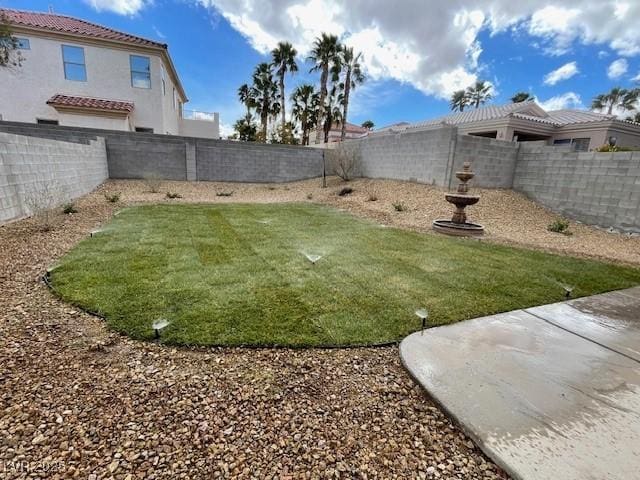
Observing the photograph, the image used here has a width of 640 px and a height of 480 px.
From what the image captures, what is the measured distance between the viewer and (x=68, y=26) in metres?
15.6

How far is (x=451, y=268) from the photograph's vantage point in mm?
4816

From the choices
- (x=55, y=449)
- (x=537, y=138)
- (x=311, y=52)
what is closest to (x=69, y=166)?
(x=55, y=449)

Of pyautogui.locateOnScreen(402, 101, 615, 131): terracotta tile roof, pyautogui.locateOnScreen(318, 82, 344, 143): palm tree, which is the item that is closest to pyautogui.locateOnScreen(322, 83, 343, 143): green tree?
pyautogui.locateOnScreen(318, 82, 344, 143): palm tree

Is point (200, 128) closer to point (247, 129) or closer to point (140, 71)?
point (140, 71)

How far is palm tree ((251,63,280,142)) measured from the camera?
91.9 ft

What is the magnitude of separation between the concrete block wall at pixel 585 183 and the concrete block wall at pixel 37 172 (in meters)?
12.7

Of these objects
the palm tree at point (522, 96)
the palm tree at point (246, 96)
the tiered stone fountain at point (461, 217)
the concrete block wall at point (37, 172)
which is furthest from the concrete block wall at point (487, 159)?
the palm tree at point (522, 96)

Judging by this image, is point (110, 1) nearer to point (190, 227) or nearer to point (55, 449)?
point (190, 227)

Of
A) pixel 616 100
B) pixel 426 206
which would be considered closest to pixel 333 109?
pixel 426 206

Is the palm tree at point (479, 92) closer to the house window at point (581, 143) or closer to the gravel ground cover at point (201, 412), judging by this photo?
Result: the house window at point (581, 143)

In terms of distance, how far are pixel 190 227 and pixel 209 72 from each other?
20582mm

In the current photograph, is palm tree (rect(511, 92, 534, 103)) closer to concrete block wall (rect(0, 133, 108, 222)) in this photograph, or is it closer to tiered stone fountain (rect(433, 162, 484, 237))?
tiered stone fountain (rect(433, 162, 484, 237))

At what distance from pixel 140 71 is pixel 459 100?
41.0 metres

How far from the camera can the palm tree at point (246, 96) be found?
97.5ft
